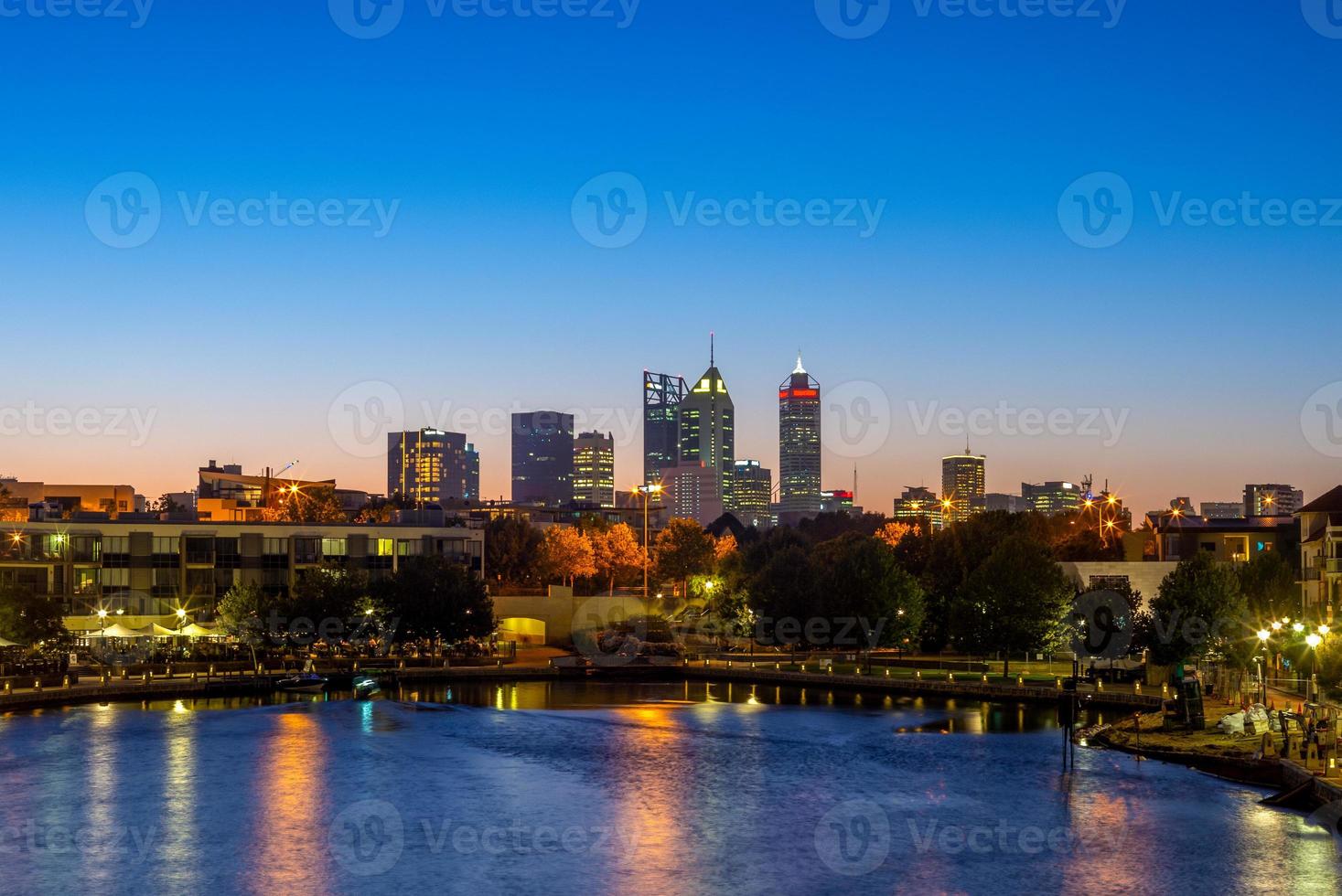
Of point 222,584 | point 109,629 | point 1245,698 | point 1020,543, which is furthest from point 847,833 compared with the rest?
point 222,584

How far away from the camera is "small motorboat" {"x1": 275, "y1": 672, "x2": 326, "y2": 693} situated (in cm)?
8294

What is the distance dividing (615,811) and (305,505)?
112 metres

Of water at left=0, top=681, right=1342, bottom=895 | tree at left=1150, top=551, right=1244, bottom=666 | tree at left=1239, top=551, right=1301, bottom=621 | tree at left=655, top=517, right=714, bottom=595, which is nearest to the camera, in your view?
water at left=0, top=681, right=1342, bottom=895

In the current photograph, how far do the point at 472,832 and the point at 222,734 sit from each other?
84.3ft

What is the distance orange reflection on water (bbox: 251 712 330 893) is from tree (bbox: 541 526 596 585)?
273ft

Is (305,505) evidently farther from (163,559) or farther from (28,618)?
(28,618)

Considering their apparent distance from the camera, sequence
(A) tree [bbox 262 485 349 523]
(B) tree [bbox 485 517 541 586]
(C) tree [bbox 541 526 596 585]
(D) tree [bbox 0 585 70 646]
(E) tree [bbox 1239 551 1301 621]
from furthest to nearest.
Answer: (C) tree [bbox 541 526 596 585] → (B) tree [bbox 485 517 541 586] → (A) tree [bbox 262 485 349 523] → (E) tree [bbox 1239 551 1301 621] → (D) tree [bbox 0 585 70 646]

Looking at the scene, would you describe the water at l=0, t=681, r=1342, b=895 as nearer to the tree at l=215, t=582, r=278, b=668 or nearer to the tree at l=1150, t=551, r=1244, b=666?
the tree at l=1150, t=551, r=1244, b=666

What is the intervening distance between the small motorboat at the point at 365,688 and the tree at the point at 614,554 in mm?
80311

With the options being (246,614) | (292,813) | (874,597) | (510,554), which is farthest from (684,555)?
(292,813)

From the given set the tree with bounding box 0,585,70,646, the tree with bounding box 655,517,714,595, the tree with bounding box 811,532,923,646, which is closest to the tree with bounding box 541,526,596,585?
the tree with bounding box 655,517,714,595

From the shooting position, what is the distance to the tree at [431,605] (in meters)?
95.1

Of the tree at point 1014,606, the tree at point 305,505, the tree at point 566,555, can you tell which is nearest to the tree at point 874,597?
the tree at point 1014,606

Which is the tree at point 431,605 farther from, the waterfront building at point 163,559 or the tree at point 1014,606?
the tree at point 1014,606
